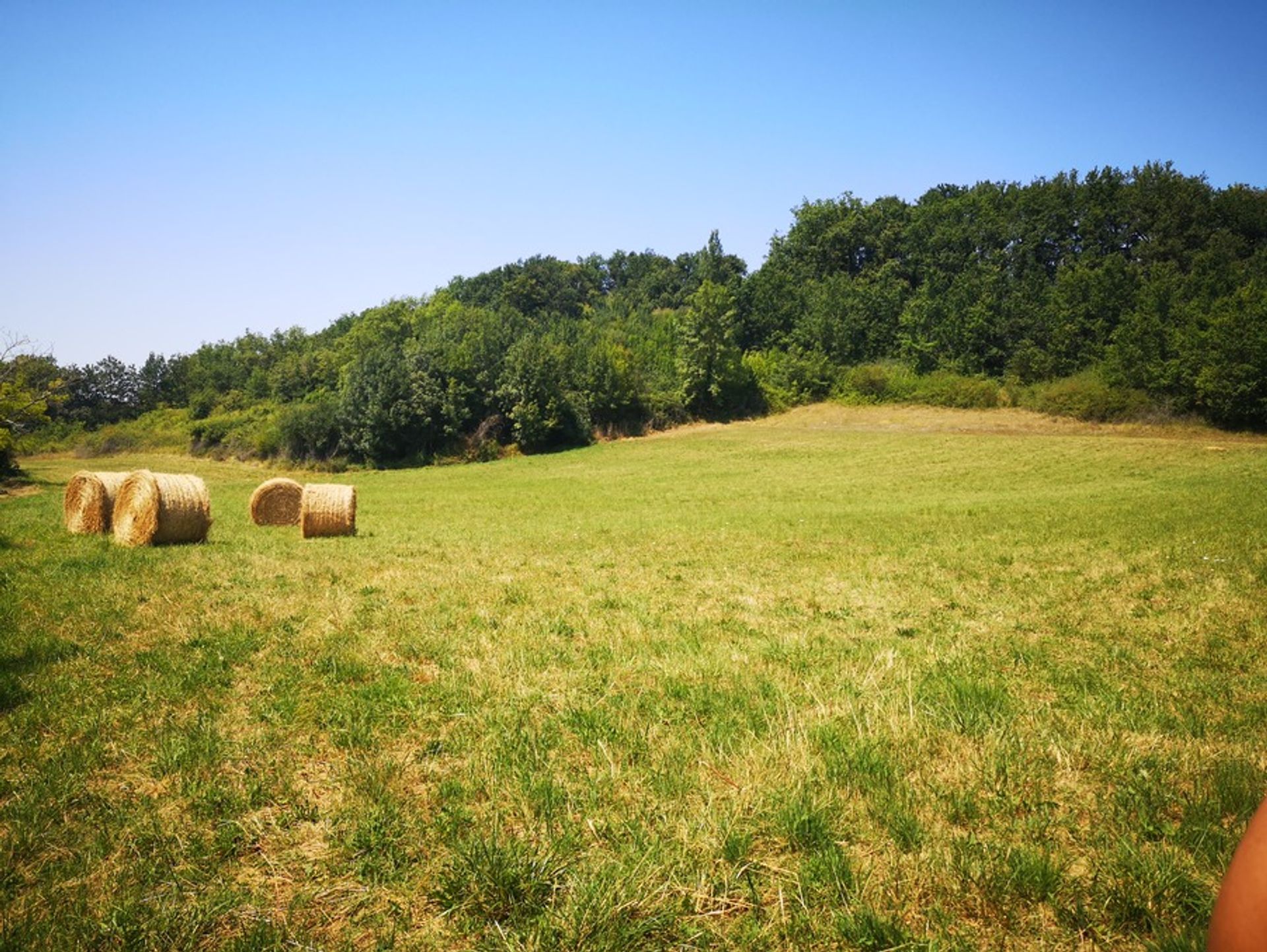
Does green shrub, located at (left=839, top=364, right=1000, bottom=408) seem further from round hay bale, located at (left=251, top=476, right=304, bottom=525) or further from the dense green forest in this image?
round hay bale, located at (left=251, top=476, right=304, bottom=525)

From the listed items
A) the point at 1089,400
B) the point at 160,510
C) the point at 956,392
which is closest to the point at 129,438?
the point at 160,510

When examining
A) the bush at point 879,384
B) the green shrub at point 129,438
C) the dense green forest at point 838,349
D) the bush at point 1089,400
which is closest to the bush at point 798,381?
the dense green forest at point 838,349

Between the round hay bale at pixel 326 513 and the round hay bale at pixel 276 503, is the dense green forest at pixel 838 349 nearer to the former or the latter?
the round hay bale at pixel 276 503

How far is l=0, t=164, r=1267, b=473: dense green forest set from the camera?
182 feet

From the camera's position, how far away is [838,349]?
84.6 m

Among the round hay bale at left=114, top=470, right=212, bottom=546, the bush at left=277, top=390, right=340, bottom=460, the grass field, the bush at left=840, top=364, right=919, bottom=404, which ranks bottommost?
the grass field

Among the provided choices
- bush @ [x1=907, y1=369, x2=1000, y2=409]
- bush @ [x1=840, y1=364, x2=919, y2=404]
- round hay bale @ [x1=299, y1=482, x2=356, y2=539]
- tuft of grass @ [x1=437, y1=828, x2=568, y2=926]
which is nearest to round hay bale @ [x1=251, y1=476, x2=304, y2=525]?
round hay bale @ [x1=299, y1=482, x2=356, y2=539]

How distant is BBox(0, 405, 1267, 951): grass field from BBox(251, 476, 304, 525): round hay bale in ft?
31.0

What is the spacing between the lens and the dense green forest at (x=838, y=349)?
55.6m

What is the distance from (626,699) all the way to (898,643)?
348cm

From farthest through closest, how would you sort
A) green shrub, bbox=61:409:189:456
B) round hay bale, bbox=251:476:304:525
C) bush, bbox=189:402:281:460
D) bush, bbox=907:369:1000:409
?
1. green shrub, bbox=61:409:189:456
2. bush, bbox=189:402:281:460
3. bush, bbox=907:369:1000:409
4. round hay bale, bbox=251:476:304:525

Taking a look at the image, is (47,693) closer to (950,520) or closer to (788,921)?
(788,921)

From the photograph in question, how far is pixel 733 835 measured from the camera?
3225 mm

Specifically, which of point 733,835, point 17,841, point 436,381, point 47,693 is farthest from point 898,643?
point 436,381
